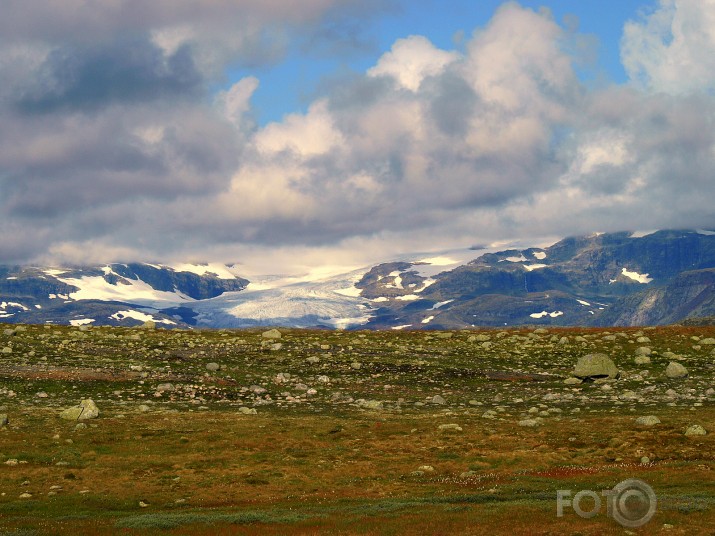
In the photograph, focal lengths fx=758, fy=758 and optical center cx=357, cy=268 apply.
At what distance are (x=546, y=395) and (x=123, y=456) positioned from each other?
39742 mm

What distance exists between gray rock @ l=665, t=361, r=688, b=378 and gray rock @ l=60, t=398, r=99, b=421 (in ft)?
191

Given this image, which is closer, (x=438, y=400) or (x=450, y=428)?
(x=450, y=428)

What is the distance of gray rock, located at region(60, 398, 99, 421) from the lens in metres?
57.2

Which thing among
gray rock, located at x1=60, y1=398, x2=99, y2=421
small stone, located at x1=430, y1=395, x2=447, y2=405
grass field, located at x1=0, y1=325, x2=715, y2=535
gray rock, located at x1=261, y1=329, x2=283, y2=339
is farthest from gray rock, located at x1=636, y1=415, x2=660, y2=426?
gray rock, located at x1=261, y1=329, x2=283, y2=339

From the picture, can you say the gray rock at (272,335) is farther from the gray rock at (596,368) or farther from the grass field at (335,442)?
the gray rock at (596,368)

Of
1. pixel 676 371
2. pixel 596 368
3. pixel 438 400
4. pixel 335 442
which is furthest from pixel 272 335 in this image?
pixel 335 442

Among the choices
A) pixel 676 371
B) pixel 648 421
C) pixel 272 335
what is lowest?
pixel 648 421

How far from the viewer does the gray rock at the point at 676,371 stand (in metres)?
80.8

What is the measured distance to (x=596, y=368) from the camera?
80.7 metres

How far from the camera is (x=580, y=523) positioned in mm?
31719

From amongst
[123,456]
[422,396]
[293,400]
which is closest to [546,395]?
[422,396]

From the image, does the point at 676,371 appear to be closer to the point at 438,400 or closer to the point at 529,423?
the point at 438,400

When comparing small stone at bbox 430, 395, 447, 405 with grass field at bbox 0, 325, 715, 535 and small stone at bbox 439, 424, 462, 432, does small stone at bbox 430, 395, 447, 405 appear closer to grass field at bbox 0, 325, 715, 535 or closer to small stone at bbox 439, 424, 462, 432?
grass field at bbox 0, 325, 715, 535

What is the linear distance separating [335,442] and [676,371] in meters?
45.3
